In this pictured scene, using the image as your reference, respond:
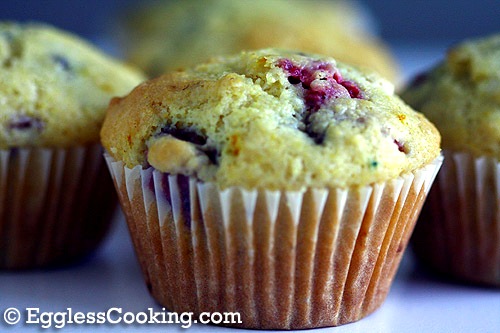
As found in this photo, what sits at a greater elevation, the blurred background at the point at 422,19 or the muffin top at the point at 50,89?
the muffin top at the point at 50,89

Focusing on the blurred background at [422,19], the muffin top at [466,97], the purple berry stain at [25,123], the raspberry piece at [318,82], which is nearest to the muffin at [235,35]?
the muffin top at [466,97]

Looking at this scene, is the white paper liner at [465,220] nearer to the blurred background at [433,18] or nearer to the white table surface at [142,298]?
the white table surface at [142,298]

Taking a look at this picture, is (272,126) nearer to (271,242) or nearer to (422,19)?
(271,242)

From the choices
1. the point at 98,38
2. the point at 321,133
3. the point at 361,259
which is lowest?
the point at 98,38

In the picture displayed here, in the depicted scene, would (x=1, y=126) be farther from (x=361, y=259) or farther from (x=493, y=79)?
(x=493, y=79)

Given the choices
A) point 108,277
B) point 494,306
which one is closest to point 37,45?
point 108,277

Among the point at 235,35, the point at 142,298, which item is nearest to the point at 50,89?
the point at 142,298
